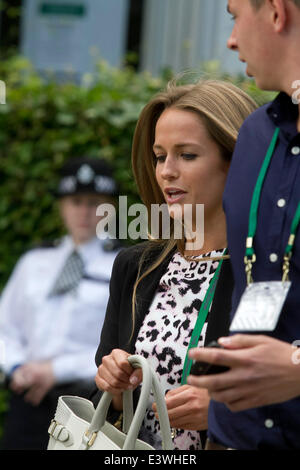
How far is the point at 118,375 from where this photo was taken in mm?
2119

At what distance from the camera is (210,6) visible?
22.3 feet

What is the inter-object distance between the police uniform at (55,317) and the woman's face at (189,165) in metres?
Result: 2.03

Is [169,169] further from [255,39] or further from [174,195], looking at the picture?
[255,39]

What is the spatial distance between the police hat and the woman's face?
2265 millimetres

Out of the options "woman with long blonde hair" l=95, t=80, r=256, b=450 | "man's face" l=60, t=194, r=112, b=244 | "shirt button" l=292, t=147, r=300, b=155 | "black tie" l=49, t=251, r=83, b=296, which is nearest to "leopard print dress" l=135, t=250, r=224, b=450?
"woman with long blonde hair" l=95, t=80, r=256, b=450

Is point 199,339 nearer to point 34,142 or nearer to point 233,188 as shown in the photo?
point 233,188

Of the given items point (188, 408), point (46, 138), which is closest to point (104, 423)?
point (188, 408)

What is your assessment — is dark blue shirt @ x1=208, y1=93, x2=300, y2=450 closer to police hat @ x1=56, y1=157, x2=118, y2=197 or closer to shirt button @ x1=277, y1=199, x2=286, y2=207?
shirt button @ x1=277, y1=199, x2=286, y2=207

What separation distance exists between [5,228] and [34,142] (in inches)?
21.3

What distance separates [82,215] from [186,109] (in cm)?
226

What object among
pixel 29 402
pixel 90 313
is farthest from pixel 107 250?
pixel 29 402

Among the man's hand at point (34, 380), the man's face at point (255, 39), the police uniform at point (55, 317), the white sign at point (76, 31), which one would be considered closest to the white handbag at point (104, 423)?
the man's face at point (255, 39)

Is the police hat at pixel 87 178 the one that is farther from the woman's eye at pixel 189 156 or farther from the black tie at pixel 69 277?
the woman's eye at pixel 189 156

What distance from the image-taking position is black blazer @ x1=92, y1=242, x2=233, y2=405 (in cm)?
224
